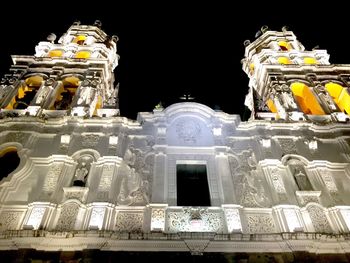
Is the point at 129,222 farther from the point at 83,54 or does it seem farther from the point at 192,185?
the point at 83,54

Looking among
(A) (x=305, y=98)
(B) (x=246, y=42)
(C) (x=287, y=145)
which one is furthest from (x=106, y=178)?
(B) (x=246, y=42)

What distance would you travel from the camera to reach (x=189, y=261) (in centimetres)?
1177

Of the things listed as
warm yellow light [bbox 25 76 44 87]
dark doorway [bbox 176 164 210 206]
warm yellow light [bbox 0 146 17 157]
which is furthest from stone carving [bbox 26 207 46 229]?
warm yellow light [bbox 25 76 44 87]

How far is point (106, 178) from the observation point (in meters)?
14.7

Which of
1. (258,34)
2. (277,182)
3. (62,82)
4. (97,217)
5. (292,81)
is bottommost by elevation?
(97,217)

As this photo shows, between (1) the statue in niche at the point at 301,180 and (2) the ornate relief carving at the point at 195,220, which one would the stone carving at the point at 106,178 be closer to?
(2) the ornate relief carving at the point at 195,220

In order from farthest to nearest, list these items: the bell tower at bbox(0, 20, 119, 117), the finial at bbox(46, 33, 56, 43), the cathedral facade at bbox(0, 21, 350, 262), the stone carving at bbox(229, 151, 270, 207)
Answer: the finial at bbox(46, 33, 56, 43), the bell tower at bbox(0, 20, 119, 117), the stone carving at bbox(229, 151, 270, 207), the cathedral facade at bbox(0, 21, 350, 262)

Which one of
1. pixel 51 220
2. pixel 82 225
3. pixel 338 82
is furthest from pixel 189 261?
pixel 338 82

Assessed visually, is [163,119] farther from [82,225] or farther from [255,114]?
[82,225]

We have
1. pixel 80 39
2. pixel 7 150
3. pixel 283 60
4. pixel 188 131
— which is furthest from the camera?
pixel 80 39

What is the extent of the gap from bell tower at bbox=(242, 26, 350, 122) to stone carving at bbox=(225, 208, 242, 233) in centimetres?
718

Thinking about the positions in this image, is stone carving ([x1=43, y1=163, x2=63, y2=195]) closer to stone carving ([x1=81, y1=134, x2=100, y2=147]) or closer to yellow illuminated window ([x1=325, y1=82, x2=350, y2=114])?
stone carving ([x1=81, y1=134, x2=100, y2=147])

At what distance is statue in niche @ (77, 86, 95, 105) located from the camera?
20.0 m

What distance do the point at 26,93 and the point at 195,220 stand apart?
13368 mm
